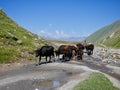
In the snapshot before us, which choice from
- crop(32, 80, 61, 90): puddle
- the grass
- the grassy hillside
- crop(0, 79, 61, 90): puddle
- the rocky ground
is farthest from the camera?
the grassy hillside

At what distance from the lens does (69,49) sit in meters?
40.7

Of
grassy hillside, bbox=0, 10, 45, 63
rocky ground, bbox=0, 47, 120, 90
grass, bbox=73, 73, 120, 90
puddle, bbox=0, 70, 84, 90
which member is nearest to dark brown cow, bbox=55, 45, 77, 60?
grassy hillside, bbox=0, 10, 45, 63

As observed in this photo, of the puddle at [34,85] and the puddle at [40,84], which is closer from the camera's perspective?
the puddle at [34,85]

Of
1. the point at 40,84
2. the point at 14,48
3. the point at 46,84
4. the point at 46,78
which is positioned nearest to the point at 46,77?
the point at 46,78

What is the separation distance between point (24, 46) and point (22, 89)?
2584cm

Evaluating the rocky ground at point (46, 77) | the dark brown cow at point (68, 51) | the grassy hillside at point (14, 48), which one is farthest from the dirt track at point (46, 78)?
the dark brown cow at point (68, 51)

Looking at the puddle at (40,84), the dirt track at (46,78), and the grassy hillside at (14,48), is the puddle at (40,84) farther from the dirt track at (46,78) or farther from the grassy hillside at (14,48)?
the grassy hillside at (14,48)

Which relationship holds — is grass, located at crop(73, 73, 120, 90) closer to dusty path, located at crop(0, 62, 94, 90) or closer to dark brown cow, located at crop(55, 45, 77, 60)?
dusty path, located at crop(0, 62, 94, 90)

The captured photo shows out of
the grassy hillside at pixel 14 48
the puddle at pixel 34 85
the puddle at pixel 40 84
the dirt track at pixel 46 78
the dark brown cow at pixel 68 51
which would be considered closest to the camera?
the puddle at pixel 34 85

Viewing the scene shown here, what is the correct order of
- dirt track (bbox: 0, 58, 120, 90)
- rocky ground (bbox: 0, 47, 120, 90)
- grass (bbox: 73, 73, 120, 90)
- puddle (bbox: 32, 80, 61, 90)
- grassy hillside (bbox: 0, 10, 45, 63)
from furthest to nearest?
grassy hillside (bbox: 0, 10, 45, 63), rocky ground (bbox: 0, 47, 120, 90), dirt track (bbox: 0, 58, 120, 90), puddle (bbox: 32, 80, 61, 90), grass (bbox: 73, 73, 120, 90)

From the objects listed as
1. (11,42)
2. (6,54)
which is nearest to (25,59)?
(6,54)

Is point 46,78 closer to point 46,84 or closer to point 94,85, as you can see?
point 46,84

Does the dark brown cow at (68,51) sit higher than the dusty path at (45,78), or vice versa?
the dark brown cow at (68,51)

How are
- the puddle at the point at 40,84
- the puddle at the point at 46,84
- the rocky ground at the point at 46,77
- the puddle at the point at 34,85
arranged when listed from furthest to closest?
the rocky ground at the point at 46,77 → the puddle at the point at 46,84 → the puddle at the point at 40,84 → the puddle at the point at 34,85
